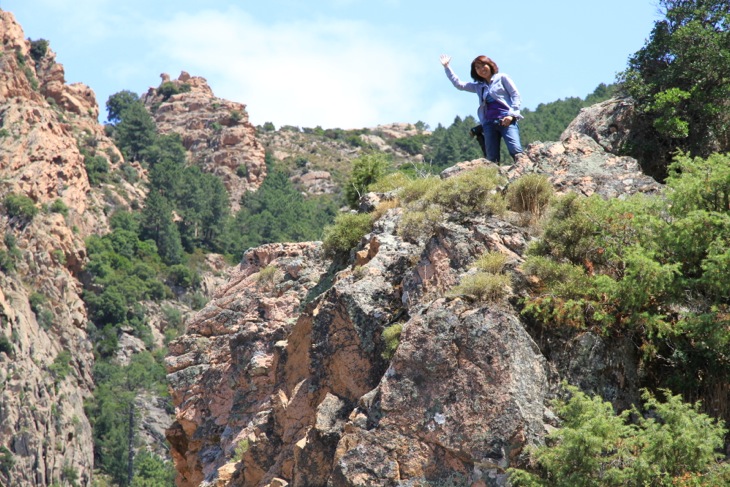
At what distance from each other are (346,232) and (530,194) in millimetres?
2934

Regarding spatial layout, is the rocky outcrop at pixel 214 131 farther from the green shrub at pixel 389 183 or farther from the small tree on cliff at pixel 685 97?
the small tree on cliff at pixel 685 97

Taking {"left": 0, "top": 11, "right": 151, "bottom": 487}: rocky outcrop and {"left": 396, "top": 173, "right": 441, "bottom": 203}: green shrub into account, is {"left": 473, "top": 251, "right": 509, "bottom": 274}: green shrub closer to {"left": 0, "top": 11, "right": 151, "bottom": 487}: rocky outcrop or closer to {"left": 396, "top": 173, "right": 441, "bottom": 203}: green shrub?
{"left": 396, "top": 173, "right": 441, "bottom": 203}: green shrub

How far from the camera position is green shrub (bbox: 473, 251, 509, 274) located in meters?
11.2

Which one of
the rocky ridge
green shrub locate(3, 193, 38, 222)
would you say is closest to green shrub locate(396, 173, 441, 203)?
the rocky ridge

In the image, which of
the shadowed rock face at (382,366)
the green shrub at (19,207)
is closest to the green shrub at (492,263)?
the shadowed rock face at (382,366)

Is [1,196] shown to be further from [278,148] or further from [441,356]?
[441,356]

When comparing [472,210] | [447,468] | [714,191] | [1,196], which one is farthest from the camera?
[1,196]

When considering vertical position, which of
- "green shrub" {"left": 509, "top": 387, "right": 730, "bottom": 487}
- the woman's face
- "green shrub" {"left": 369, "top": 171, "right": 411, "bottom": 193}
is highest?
the woman's face

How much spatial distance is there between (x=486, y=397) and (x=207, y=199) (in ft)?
316

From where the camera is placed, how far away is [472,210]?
1266cm

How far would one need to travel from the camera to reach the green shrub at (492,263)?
11.2 metres

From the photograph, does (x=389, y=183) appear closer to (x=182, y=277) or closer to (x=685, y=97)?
(x=685, y=97)

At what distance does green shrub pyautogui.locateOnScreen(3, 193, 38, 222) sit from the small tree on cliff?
70.2m

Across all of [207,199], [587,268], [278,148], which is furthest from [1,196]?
[587,268]
